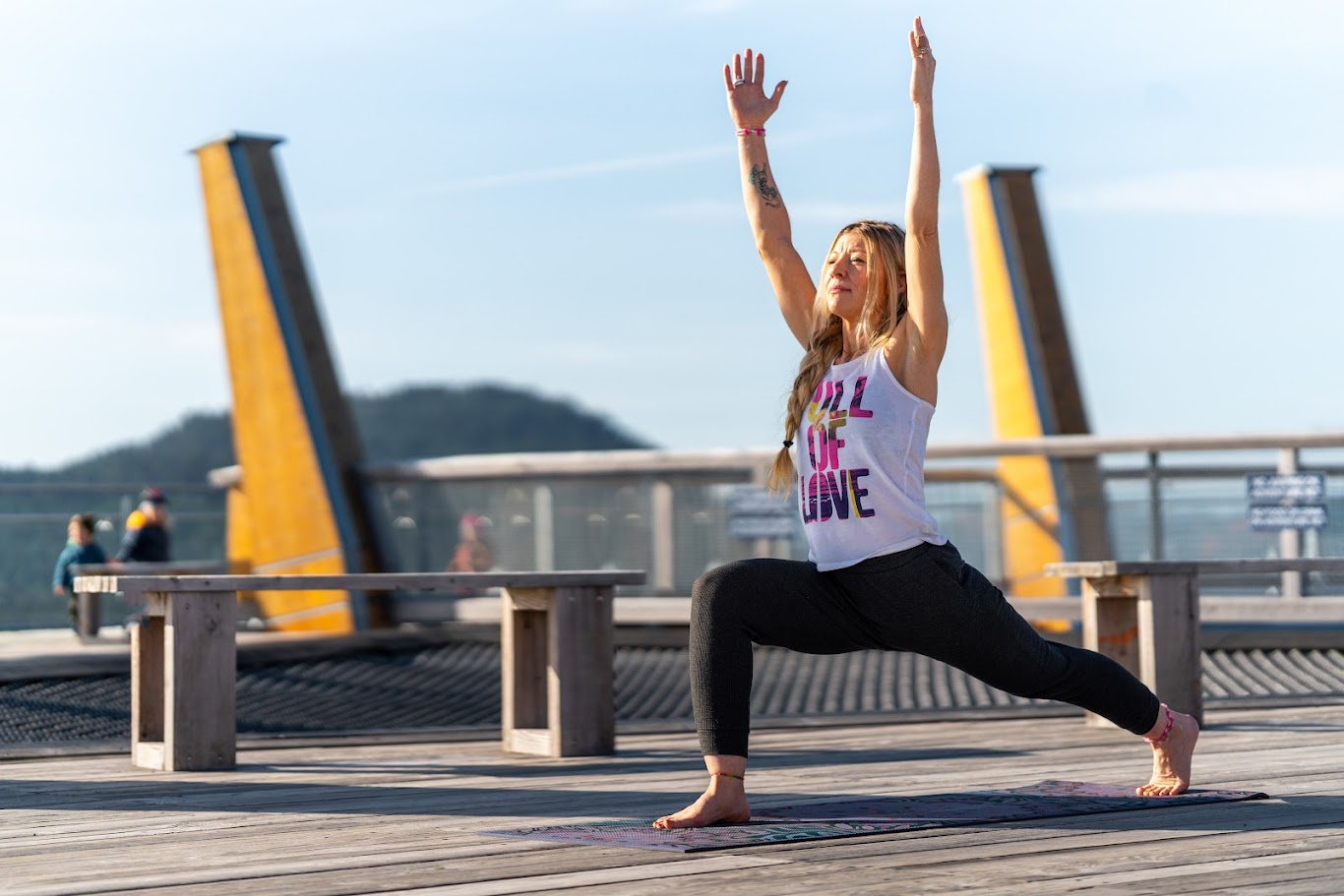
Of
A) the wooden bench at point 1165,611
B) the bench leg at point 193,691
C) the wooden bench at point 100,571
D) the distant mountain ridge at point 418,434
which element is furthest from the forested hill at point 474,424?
the bench leg at point 193,691

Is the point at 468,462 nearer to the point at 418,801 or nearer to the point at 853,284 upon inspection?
the point at 418,801

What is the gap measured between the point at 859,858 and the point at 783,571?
83 cm

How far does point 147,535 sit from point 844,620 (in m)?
13.7

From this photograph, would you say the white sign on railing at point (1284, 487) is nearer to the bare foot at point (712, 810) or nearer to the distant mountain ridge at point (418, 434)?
the bare foot at point (712, 810)

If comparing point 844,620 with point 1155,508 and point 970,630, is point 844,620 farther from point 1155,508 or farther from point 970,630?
point 1155,508

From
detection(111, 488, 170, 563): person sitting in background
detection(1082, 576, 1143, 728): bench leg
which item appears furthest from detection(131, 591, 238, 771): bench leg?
detection(111, 488, 170, 563): person sitting in background

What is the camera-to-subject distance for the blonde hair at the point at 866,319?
477 cm

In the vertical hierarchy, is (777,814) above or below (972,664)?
below

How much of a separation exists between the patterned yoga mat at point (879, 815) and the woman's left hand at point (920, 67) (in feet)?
5.99

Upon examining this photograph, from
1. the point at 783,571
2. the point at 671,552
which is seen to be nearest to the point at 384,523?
the point at 671,552

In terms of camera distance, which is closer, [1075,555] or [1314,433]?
[1314,433]

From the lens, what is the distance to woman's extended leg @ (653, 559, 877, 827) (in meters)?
4.71

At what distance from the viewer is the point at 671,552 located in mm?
14125

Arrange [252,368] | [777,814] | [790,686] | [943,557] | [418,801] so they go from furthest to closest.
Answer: [252,368] → [790,686] → [418,801] → [777,814] → [943,557]
